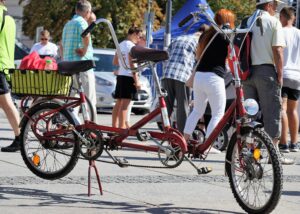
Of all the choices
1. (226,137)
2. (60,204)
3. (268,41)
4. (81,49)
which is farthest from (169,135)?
(226,137)

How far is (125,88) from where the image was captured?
12266mm

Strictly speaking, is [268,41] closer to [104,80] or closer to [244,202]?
[244,202]

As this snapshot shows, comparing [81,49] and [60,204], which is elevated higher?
[81,49]

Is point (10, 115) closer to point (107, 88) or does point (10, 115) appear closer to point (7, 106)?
point (7, 106)

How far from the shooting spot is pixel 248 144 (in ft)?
Result: 20.9

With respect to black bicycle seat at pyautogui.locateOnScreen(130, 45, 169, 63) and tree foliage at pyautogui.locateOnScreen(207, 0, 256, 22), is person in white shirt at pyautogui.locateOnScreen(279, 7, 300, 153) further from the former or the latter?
tree foliage at pyautogui.locateOnScreen(207, 0, 256, 22)

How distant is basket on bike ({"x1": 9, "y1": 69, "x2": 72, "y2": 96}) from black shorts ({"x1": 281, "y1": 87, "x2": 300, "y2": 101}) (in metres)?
4.41

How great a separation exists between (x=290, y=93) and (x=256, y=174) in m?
5.22

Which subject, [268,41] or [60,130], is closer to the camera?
[60,130]

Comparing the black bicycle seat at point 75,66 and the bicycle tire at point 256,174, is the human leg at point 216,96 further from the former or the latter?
the bicycle tire at point 256,174

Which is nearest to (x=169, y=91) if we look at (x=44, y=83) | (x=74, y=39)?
(x=74, y=39)

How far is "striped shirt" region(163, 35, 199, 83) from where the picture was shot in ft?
35.2

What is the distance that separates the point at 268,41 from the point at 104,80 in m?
11.0

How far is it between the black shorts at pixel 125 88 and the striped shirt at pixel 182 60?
1477 millimetres
